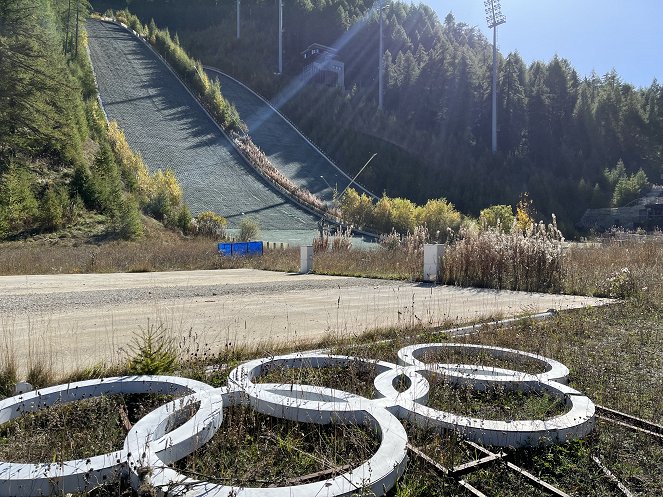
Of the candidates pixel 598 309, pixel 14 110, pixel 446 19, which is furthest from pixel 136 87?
pixel 446 19

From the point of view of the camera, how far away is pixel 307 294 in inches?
375

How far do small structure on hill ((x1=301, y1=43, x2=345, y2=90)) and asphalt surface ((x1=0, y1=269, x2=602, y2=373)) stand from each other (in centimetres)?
5578

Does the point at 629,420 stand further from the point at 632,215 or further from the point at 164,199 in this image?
the point at 632,215

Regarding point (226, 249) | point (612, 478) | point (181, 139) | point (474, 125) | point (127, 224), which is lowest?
point (612, 478)

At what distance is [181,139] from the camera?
39.6m

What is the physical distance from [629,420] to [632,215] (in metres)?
41.1

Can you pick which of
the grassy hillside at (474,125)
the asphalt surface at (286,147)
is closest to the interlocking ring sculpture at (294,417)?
the asphalt surface at (286,147)

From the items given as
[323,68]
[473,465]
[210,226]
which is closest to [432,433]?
[473,465]

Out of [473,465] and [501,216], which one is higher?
[501,216]

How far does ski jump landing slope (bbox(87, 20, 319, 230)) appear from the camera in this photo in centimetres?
3170

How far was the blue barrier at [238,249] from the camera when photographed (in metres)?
17.7

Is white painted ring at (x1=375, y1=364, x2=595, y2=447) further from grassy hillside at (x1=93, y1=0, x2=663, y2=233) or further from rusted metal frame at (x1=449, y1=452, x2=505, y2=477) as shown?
grassy hillside at (x1=93, y1=0, x2=663, y2=233)

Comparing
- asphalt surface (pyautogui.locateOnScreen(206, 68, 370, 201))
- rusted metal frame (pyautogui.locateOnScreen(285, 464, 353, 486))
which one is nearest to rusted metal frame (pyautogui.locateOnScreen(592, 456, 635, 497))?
rusted metal frame (pyautogui.locateOnScreen(285, 464, 353, 486))

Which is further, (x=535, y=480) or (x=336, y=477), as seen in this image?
(x=535, y=480)
